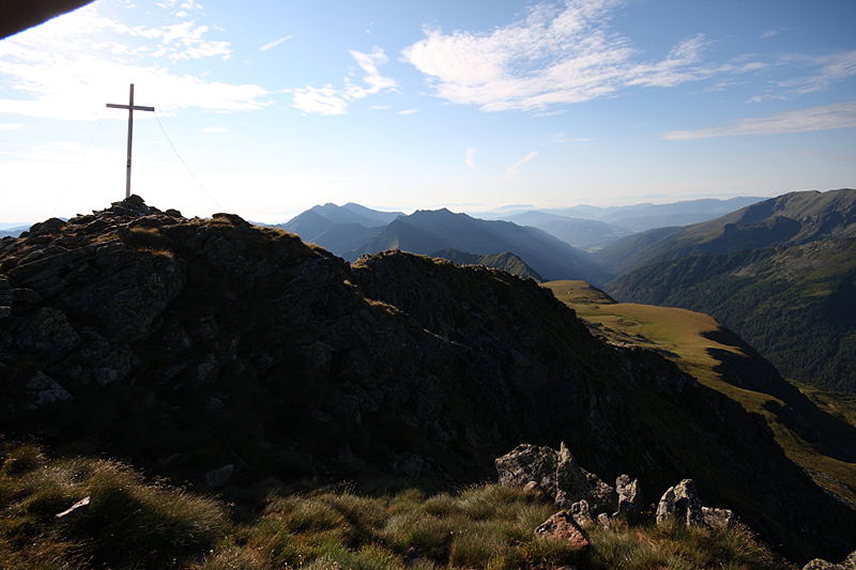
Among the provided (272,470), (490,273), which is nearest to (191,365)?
(272,470)

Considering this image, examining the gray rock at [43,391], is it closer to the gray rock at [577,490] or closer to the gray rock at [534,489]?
the gray rock at [534,489]

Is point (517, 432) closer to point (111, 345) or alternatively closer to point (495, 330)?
point (495, 330)

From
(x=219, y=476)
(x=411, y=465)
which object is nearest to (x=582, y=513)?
(x=411, y=465)

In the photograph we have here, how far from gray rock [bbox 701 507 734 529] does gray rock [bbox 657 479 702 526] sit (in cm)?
29

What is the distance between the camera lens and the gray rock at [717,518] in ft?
36.9

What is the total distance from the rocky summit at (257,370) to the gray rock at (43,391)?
80mm

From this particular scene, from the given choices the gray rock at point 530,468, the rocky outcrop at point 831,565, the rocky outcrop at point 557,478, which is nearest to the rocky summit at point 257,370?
the rocky outcrop at point 557,478

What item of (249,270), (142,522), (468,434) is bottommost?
(468,434)

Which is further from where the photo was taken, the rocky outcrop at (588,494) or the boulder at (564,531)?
the rocky outcrop at (588,494)

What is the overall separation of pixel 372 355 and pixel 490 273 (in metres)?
35.8

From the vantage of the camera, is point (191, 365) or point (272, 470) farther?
point (191, 365)

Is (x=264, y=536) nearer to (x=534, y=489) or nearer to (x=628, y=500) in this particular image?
(x=534, y=489)

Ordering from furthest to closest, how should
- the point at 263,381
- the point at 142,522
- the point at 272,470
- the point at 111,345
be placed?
the point at 263,381, the point at 111,345, the point at 272,470, the point at 142,522

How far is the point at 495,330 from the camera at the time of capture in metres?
46.6
